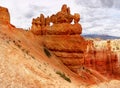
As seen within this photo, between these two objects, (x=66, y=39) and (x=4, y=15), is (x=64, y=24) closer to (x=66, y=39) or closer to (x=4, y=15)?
(x=66, y=39)

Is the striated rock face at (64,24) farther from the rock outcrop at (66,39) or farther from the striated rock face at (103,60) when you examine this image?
the striated rock face at (103,60)

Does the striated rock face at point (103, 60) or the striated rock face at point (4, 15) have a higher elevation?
the striated rock face at point (4, 15)

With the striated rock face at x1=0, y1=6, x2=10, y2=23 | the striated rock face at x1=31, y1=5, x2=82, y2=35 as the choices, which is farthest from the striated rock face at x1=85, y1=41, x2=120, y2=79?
the striated rock face at x1=0, y1=6, x2=10, y2=23

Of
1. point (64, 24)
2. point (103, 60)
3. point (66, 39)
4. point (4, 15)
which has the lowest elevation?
point (103, 60)

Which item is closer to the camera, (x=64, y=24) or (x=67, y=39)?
(x=64, y=24)

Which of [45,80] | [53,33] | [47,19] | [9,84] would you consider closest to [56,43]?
[53,33]

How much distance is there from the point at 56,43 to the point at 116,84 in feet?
71.1

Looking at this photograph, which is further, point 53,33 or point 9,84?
point 53,33

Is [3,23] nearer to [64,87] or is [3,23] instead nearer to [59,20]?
[59,20]

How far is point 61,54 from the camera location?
5081cm

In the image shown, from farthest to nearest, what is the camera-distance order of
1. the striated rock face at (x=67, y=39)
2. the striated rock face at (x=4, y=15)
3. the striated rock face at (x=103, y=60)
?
1. the striated rock face at (x=103, y=60)
2. the striated rock face at (x=67, y=39)
3. the striated rock face at (x=4, y=15)

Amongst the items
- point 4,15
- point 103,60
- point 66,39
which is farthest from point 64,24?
point 103,60

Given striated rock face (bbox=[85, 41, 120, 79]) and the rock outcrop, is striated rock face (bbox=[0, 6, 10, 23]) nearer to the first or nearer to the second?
the rock outcrop

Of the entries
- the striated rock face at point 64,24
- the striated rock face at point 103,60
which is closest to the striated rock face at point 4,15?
the striated rock face at point 64,24
